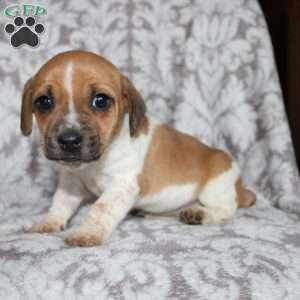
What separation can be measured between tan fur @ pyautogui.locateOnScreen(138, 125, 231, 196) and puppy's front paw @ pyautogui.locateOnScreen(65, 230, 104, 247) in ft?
1.69

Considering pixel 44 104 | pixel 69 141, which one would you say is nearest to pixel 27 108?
pixel 44 104

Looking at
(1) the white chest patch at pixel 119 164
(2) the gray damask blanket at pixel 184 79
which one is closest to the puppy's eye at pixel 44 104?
(1) the white chest patch at pixel 119 164

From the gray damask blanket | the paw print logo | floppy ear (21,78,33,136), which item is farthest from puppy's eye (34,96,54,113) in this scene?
the paw print logo

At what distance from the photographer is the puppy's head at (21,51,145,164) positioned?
103 inches

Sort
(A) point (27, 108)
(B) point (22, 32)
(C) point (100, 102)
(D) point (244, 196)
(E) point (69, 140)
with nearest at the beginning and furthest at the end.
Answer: (E) point (69, 140) < (C) point (100, 102) < (A) point (27, 108) < (D) point (244, 196) < (B) point (22, 32)

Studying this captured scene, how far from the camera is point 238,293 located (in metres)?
2.24

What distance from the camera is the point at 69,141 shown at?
2580mm

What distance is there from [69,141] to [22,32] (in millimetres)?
1687

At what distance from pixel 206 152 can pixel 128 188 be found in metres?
0.71

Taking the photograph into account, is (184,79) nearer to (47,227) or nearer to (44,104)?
(44,104)

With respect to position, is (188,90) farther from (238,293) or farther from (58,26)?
(238,293)

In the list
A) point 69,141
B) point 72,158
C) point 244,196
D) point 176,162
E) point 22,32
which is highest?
point 22,32

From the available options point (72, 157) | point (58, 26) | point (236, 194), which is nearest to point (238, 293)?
point (72, 157)

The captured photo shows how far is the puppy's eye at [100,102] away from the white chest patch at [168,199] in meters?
0.66
